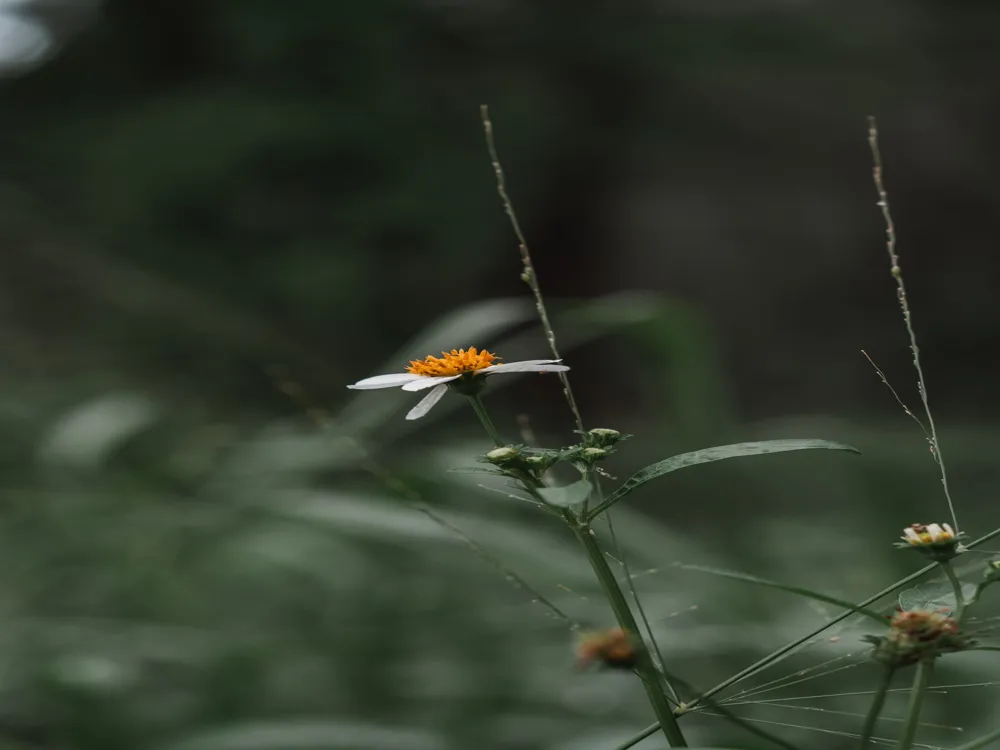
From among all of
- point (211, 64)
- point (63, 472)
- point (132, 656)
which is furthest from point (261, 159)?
point (132, 656)

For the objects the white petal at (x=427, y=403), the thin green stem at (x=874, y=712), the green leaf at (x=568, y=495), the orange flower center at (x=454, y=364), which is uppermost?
the orange flower center at (x=454, y=364)

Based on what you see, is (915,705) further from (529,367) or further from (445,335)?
(445,335)

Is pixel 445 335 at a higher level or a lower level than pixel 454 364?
higher

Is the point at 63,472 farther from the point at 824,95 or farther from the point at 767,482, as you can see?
the point at 824,95

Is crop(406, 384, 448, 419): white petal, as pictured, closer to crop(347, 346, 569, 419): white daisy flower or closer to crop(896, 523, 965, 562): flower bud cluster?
crop(347, 346, 569, 419): white daisy flower

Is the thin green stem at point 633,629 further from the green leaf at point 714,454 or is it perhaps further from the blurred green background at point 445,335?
the blurred green background at point 445,335

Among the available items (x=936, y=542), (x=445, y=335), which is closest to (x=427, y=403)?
(x=936, y=542)

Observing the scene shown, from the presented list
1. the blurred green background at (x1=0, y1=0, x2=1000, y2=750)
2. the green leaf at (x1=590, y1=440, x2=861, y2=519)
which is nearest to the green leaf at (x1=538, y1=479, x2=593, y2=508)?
the green leaf at (x1=590, y1=440, x2=861, y2=519)

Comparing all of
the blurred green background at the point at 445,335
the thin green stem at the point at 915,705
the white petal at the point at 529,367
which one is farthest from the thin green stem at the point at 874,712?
the blurred green background at the point at 445,335
